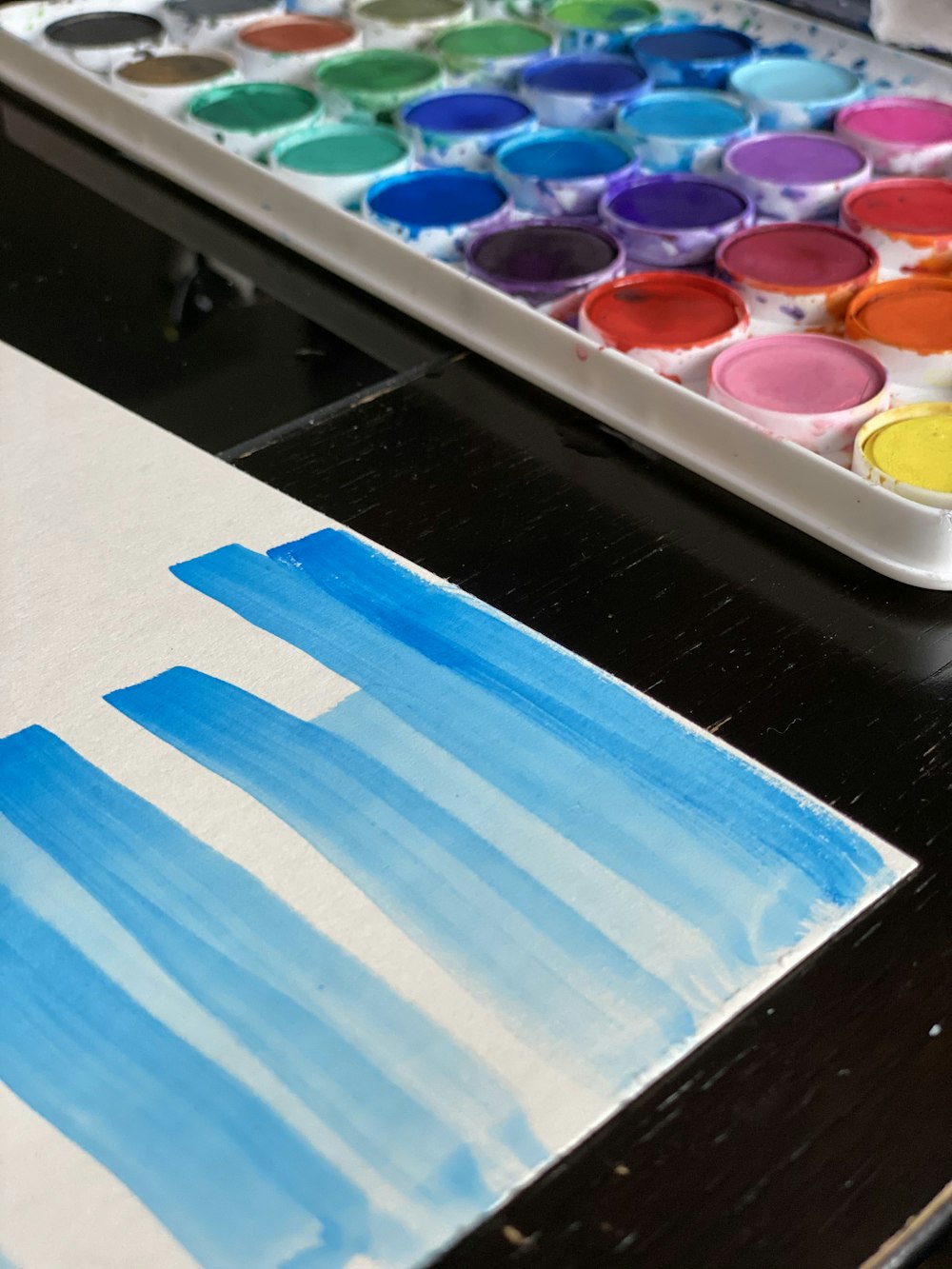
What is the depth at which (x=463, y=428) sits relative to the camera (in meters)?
1.19

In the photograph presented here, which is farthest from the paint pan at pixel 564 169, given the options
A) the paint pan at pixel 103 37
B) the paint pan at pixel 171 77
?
the paint pan at pixel 103 37

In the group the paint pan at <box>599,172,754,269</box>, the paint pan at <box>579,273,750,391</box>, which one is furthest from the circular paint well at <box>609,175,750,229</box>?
the paint pan at <box>579,273,750,391</box>

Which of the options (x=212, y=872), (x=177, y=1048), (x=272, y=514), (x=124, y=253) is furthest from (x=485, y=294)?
(x=177, y=1048)

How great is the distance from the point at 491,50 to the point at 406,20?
5.0 inches

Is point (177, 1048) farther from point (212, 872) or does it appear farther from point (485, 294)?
point (485, 294)

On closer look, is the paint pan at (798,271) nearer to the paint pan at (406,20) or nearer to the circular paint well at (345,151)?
the circular paint well at (345,151)

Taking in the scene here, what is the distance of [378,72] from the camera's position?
5.23ft

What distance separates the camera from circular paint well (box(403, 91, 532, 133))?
1.49 metres

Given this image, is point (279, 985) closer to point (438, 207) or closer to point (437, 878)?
point (437, 878)

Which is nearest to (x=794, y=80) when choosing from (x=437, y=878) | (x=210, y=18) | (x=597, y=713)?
(x=210, y=18)

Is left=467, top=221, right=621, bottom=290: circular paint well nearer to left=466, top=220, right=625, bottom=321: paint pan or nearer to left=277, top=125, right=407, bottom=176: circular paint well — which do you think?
left=466, top=220, right=625, bottom=321: paint pan

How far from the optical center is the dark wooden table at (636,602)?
0.68 m

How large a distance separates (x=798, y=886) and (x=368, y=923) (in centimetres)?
23

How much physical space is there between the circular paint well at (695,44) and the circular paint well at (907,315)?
1.54 feet
